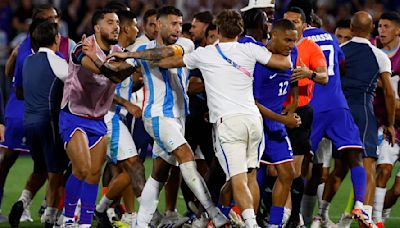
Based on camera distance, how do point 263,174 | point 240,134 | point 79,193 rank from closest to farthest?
point 240,134
point 79,193
point 263,174

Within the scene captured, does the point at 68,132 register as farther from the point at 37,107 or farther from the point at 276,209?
the point at 276,209

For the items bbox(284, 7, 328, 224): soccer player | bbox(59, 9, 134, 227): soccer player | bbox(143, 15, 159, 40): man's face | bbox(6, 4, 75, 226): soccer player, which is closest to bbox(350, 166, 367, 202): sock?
bbox(284, 7, 328, 224): soccer player

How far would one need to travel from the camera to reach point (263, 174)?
1188cm

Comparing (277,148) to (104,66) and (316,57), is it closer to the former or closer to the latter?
(316,57)

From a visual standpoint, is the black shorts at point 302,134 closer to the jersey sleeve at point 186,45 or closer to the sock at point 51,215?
the jersey sleeve at point 186,45

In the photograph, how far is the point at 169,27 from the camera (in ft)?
36.1

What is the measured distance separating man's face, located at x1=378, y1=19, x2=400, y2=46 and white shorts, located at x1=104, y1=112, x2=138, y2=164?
3181 mm

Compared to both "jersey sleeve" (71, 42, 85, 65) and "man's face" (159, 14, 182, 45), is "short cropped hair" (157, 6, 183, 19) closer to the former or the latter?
"man's face" (159, 14, 182, 45)

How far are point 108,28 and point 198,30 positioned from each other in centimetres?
207

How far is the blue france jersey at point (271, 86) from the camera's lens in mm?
10633

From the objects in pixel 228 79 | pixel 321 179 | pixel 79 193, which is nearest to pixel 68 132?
pixel 79 193

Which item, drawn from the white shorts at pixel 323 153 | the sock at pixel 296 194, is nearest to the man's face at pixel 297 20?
the sock at pixel 296 194

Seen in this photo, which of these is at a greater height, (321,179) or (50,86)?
(50,86)

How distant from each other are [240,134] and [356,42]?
7.72ft
